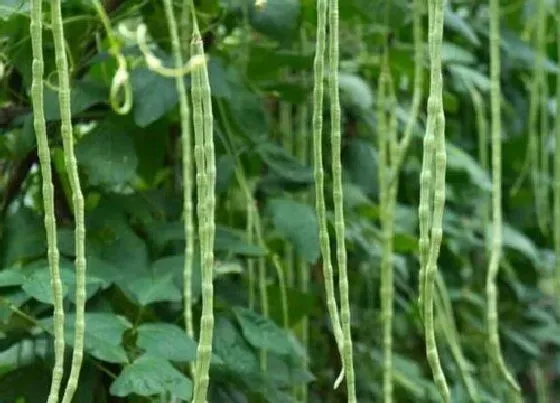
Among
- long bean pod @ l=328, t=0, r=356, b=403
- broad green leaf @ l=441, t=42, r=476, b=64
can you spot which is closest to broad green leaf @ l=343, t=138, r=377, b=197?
broad green leaf @ l=441, t=42, r=476, b=64

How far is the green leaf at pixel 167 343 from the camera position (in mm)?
725

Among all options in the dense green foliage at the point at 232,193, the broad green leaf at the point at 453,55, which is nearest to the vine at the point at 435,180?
the dense green foliage at the point at 232,193

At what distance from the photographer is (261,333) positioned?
2.71 feet

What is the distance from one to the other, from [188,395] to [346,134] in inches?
22.9

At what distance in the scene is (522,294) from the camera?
151cm

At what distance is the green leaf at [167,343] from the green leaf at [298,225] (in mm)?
184

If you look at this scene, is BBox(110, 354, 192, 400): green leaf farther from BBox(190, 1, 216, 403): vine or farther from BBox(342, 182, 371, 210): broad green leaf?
BBox(342, 182, 371, 210): broad green leaf

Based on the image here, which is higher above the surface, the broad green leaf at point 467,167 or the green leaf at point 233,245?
the broad green leaf at point 467,167

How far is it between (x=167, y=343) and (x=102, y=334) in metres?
0.05

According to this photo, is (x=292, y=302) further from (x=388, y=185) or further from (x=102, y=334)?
(x=102, y=334)

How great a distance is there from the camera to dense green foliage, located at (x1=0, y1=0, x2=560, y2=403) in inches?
23.3

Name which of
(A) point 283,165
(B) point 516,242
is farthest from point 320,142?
(B) point 516,242

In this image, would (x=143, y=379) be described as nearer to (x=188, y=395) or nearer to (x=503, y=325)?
(x=188, y=395)

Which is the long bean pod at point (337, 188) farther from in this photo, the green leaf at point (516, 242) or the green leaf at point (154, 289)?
the green leaf at point (516, 242)
